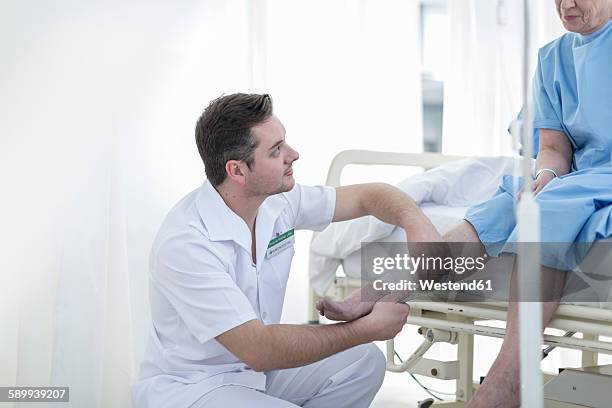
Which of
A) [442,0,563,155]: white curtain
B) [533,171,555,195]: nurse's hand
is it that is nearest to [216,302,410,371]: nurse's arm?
[533,171,555,195]: nurse's hand

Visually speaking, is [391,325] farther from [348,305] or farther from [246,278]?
[246,278]

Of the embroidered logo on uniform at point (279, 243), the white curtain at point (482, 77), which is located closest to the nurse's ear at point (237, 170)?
the embroidered logo on uniform at point (279, 243)

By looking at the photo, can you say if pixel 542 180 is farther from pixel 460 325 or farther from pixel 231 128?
pixel 231 128

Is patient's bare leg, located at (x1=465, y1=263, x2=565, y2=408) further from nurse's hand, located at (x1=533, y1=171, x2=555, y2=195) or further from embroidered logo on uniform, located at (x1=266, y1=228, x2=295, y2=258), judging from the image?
embroidered logo on uniform, located at (x1=266, y1=228, x2=295, y2=258)

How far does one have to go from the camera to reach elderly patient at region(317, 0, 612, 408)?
1.63m

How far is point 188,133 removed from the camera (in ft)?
8.70

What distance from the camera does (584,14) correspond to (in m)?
1.87

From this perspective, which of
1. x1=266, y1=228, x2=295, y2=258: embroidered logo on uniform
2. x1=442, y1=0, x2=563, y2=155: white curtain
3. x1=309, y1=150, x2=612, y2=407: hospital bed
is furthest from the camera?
x1=442, y1=0, x2=563, y2=155: white curtain

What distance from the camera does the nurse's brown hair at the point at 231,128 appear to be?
67.9 inches

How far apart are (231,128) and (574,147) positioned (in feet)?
2.79

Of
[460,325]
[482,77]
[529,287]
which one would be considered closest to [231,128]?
[460,325]

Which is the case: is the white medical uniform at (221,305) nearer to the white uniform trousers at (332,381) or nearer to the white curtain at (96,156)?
the white uniform trousers at (332,381)

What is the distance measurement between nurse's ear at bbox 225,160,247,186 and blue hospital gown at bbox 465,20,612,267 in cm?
53

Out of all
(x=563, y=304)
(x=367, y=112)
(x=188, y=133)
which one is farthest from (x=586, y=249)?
(x=367, y=112)
